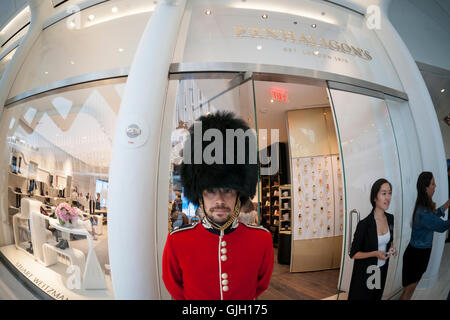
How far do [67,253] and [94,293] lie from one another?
0.32m

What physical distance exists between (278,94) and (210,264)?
2329 mm

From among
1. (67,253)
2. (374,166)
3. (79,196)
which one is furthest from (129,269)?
(374,166)

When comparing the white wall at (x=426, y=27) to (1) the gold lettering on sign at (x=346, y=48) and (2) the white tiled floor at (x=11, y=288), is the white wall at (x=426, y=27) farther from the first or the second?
(2) the white tiled floor at (x=11, y=288)

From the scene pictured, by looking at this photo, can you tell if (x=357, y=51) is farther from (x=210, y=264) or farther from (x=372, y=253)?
(x=210, y=264)

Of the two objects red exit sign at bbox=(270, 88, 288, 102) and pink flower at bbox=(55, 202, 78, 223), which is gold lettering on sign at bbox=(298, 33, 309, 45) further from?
pink flower at bbox=(55, 202, 78, 223)

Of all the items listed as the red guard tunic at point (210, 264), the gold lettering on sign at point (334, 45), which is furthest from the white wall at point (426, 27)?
the red guard tunic at point (210, 264)

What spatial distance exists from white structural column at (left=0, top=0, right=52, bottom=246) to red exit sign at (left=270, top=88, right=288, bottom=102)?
2181 millimetres

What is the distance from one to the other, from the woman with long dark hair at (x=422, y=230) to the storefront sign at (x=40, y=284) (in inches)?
79.9

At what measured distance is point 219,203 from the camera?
85 cm

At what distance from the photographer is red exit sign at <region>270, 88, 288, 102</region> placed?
8.20 ft

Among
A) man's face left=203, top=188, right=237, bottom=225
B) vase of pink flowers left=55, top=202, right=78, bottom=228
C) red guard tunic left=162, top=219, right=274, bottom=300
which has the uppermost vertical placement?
man's face left=203, top=188, right=237, bottom=225

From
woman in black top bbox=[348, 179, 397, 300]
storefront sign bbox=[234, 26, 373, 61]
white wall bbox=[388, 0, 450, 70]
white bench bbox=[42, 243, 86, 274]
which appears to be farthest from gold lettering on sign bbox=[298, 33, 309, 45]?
white bench bbox=[42, 243, 86, 274]
